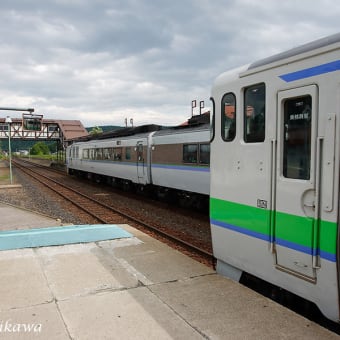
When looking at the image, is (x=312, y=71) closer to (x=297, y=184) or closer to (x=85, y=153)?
(x=297, y=184)

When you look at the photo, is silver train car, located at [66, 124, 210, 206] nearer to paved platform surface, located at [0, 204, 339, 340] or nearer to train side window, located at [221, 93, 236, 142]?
paved platform surface, located at [0, 204, 339, 340]

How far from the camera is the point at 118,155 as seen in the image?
65.2ft

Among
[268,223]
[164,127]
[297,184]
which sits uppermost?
[164,127]

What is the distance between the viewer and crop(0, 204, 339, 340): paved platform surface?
3.36 metres

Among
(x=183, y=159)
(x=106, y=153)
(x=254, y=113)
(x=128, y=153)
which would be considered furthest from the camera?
(x=106, y=153)

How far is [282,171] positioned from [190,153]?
8.79m

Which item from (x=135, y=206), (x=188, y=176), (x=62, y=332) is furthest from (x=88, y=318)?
(x=135, y=206)

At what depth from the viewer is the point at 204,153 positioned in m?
11.5

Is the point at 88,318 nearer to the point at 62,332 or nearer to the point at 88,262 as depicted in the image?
the point at 62,332

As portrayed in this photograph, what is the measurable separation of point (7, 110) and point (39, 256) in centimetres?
1899

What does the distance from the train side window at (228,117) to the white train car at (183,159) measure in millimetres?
6761

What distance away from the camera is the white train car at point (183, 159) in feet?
37.8

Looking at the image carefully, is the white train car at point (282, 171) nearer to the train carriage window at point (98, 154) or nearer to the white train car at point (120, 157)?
the white train car at point (120, 157)

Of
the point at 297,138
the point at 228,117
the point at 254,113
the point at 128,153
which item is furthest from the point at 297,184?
the point at 128,153
